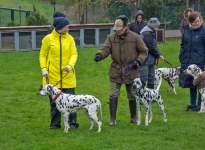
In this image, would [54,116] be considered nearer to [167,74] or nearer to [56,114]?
[56,114]

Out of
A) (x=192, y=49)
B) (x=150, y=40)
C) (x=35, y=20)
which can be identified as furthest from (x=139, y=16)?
Result: (x=35, y=20)

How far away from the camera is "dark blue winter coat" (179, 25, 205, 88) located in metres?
12.0

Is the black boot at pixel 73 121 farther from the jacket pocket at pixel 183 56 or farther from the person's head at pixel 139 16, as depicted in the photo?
the person's head at pixel 139 16

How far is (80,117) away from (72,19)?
852 inches

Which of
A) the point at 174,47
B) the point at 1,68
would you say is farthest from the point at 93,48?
the point at 1,68

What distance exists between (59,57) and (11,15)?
19473 millimetres

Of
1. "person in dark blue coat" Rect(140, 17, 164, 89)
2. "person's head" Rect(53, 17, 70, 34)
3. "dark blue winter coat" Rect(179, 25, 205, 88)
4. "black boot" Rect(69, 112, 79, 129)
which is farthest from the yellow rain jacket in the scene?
"dark blue winter coat" Rect(179, 25, 205, 88)

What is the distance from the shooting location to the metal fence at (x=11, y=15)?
28155 millimetres

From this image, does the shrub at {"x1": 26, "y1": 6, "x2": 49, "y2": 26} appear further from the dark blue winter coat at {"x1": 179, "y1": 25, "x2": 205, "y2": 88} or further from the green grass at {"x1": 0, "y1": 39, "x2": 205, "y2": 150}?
the dark blue winter coat at {"x1": 179, "y1": 25, "x2": 205, "y2": 88}

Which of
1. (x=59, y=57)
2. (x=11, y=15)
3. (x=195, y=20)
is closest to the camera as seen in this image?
(x=59, y=57)

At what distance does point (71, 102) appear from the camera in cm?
980

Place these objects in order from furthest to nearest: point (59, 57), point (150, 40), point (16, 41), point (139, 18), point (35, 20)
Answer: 1. point (35, 20)
2. point (16, 41)
3. point (139, 18)
4. point (150, 40)
5. point (59, 57)

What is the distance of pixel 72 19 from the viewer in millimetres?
32906

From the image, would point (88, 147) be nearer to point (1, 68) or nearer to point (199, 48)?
point (199, 48)
